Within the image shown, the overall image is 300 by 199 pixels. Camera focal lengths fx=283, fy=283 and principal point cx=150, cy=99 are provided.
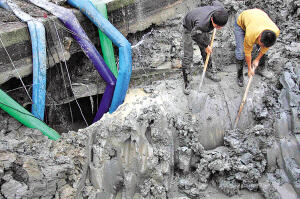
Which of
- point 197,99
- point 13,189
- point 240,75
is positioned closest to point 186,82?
point 197,99

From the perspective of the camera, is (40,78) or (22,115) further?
(40,78)

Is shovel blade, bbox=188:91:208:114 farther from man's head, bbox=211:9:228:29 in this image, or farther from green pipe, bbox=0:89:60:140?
green pipe, bbox=0:89:60:140

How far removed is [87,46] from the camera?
12.2ft

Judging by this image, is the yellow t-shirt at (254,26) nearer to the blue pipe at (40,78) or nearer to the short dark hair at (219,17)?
the short dark hair at (219,17)

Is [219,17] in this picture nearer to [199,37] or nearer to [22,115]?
[199,37]

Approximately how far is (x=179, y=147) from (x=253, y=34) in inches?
63.3

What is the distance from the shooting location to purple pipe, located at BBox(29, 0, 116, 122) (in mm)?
3633

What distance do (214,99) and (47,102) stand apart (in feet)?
7.25

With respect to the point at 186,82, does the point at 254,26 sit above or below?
above

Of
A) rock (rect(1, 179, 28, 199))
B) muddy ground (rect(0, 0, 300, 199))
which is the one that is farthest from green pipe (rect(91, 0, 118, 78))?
rock (rect(1, 179, 28, 199))

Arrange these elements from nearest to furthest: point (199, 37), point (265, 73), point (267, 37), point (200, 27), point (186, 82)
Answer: point (267, 37), point (200, 27), point (199, 37), point (186, 82), point (265, 73)

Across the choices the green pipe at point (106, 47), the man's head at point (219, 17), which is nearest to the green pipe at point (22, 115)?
the green pipe at point (106, 47)

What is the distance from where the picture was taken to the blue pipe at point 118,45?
145 inches

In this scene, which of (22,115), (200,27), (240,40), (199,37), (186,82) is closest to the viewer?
(22,115)
